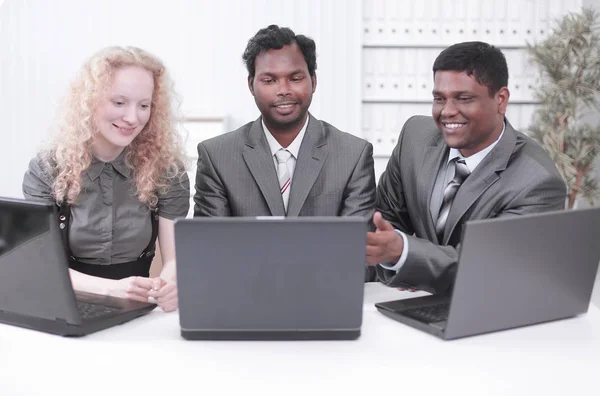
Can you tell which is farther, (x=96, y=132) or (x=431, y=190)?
(x=431, y=190)

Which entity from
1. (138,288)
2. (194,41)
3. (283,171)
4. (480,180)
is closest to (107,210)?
(138,288)

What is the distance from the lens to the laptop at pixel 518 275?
1.30m

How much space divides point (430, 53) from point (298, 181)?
2425 mm

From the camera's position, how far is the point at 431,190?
217 centimetres

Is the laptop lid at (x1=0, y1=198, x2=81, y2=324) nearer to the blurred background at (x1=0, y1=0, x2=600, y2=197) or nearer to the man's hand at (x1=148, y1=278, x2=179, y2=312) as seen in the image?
the man's hand at (x1=148, y1=278, x2=179, y2=312)

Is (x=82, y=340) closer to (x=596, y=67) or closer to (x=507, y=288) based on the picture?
(x=507, y=288)

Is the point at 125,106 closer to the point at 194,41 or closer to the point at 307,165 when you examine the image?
the point at 307,165

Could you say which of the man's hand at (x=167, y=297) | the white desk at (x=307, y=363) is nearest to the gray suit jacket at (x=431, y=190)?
the white desk at (x=307, y=363)

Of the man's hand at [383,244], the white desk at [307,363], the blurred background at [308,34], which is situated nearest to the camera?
the white desk at [307,363]

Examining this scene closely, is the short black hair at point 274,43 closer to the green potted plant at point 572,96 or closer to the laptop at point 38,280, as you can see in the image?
the laptop at point 38,280

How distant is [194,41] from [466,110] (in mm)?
2675

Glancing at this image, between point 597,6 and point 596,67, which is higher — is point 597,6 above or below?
above

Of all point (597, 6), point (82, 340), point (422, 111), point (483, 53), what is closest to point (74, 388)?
point (82, 340)

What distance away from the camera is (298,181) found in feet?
7.13
